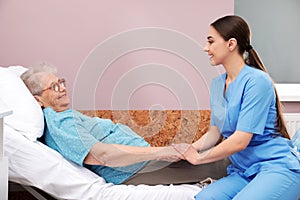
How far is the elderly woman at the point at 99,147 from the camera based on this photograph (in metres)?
2.30

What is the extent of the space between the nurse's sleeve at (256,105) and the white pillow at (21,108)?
2.59ft

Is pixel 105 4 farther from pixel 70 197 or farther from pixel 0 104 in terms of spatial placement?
pixel 0 104

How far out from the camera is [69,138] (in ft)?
7.50

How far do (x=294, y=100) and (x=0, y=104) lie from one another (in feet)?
7.58

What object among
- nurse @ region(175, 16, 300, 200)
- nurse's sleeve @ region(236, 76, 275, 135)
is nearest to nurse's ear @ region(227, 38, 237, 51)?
nurse @ region(175, 16, 300, 200)

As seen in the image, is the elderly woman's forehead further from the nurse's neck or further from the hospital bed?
the nurse's neck

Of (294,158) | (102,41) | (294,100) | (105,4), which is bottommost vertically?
(294,100)

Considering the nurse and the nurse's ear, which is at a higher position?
the nurse's ear

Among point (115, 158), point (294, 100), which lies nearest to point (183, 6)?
point (294, 100)

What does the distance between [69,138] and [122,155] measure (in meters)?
0.22

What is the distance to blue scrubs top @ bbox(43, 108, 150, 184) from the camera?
2293mm

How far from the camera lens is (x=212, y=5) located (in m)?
3.30

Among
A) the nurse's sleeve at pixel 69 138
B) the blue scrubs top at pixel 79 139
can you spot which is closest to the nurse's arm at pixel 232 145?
the blue scrubs top at pixel 79 139

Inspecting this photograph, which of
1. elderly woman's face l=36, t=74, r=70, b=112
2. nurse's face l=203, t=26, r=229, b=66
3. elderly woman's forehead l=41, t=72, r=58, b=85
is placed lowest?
elderly woman's face l=36, t=74, r=70, b=112
